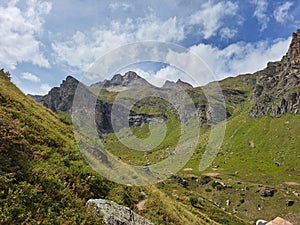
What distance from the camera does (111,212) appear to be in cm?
1266

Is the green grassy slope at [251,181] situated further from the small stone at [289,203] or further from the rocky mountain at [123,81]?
the rocky mountain at [123,81]

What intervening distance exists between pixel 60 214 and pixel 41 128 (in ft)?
30.6

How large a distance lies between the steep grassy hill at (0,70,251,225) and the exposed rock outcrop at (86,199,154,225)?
46cm

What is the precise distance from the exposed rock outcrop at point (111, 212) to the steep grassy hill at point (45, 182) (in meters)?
0.46

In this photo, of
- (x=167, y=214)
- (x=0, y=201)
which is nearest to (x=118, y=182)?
(x=167, y=214)

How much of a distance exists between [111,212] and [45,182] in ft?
11.8

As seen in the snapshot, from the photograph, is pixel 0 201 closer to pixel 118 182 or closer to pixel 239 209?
pixel 118 182

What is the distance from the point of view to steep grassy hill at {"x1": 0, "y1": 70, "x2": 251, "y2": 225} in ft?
34.1

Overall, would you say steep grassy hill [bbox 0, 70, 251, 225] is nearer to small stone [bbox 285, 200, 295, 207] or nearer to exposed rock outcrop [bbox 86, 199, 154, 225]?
exposed rock outcrop [bbox 86, 199, 154, 225]

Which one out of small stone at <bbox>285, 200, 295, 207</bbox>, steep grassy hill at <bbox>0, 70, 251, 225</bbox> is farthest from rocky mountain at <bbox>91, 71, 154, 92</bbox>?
small stone at <bbox>285, 200, 295, 207</bbox>

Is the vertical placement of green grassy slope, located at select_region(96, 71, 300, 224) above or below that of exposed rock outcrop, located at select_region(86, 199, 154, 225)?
above

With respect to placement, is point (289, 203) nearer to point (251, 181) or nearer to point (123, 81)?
point (251, 181)

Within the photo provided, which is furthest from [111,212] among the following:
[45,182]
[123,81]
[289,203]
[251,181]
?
[251,181]

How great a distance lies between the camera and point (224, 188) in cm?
11506
